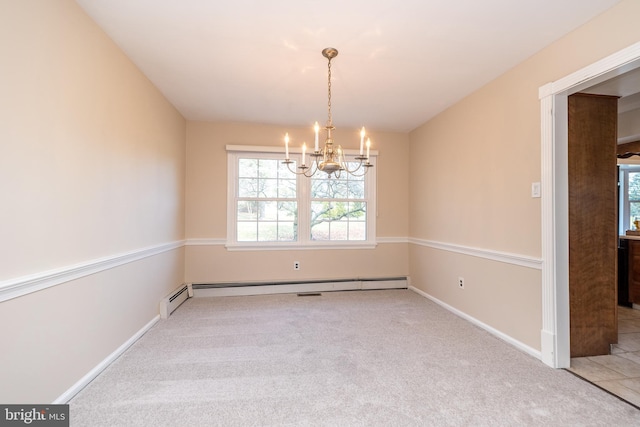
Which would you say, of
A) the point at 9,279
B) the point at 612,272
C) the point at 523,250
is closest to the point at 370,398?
the point at 523,250

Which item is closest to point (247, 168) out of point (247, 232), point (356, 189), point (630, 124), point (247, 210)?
point (247, 210)

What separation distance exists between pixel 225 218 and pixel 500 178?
10.9 feet

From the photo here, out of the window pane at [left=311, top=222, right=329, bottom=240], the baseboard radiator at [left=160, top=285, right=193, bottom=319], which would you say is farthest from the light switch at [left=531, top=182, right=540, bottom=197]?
the baseboard radiator at [left=160, top=285, right=193, bottom=319]

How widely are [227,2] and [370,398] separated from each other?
2554 mm

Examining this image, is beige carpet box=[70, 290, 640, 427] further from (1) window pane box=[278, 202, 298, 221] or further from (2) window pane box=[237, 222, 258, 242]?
(1) window pane box=[278, 202, 298, 221]

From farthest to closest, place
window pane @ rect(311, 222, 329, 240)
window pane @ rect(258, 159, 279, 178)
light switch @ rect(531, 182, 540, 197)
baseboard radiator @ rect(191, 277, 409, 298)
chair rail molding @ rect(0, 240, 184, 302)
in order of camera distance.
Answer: window pane @ rect(311, 222, 329, 240) < window pane @ rect(258, 159, 279, 178) < baseboard radiator @ rect(191, 277, 409, 298) < light switch @ rect(531, 182, 540, 197) < chair rail molding @ rect(0, 240, 184, 302)

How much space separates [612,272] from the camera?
2373 millimetres

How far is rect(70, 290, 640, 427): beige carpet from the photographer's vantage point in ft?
5.38

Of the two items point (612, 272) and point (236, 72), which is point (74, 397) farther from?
point (612, 272)

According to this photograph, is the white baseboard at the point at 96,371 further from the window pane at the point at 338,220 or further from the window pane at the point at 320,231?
the window pane at the point at 338,220

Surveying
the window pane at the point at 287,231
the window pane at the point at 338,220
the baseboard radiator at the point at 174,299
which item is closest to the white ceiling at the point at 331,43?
the window pane at the point at 338,220

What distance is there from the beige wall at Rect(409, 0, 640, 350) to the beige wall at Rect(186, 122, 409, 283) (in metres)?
0.71

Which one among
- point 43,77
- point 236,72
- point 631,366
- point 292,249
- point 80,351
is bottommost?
point 631,366

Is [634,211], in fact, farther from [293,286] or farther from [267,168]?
[267,168]
